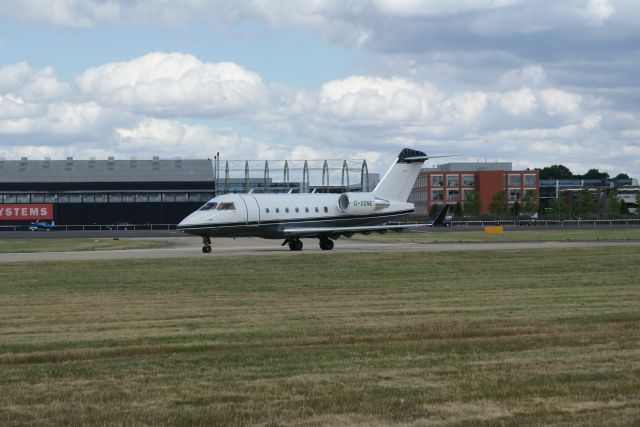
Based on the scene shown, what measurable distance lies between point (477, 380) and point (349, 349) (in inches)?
129

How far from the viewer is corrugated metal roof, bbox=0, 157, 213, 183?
11406cm

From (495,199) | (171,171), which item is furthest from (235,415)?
(495,199)

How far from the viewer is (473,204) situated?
555 ft

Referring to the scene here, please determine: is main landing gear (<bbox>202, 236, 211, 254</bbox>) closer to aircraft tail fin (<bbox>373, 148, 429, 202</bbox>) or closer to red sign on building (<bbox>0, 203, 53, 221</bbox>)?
aircraft tail fin (<bbox>373, 148, 429, 202</bbox>)

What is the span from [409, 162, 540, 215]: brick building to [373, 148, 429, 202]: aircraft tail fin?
127 metres

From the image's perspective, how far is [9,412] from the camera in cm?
1065

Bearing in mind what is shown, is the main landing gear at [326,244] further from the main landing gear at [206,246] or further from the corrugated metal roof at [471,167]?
the corrugated metal roof at [471,167]

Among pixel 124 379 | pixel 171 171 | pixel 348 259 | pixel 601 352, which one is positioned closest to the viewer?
pixel 124 379

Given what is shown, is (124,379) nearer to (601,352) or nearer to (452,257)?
(601,352)

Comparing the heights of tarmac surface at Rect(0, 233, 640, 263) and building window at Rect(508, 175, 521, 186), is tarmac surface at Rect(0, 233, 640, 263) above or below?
below

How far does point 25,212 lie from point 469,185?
308ft

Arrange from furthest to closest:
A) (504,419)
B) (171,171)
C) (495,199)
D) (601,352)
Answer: (495,199) → (171,171) → (601,352) → (504,419)

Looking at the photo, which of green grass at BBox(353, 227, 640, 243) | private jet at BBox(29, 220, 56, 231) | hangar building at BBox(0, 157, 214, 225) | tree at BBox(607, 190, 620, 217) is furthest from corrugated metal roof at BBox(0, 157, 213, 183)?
tree at BBox(607, 190, 620, 217)

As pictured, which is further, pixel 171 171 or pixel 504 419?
pixel 171 171
